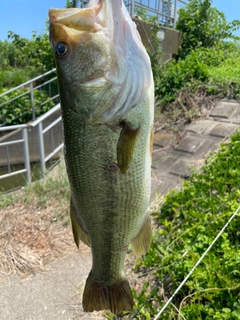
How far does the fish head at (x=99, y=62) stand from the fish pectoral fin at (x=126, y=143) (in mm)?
59

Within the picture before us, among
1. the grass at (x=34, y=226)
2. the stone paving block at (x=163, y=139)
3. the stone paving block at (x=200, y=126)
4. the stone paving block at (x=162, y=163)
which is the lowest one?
the grass at (x=34, y=226)

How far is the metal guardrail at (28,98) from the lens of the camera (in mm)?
10086

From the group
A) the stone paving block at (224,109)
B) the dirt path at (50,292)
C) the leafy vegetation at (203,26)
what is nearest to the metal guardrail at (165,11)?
the leafy vegetation at (203,26)

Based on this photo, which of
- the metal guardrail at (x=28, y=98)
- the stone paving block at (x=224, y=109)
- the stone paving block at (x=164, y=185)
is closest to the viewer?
the stone paving block at (x=164, y=185)

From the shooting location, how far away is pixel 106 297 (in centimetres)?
159

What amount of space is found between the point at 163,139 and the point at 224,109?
156 centimetres

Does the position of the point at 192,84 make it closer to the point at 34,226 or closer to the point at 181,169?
the point at 181,169

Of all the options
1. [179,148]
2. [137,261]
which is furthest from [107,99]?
[179,148]

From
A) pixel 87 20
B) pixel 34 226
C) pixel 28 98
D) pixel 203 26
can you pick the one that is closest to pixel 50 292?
pixel 34 226

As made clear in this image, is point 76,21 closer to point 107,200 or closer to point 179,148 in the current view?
point 107,200

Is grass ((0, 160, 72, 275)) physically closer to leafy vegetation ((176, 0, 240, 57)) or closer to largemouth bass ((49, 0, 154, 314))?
largemouth bass ((49, 0, 154, 314))

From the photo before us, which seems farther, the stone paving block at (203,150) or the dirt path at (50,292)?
the stone paving block at (203,150)

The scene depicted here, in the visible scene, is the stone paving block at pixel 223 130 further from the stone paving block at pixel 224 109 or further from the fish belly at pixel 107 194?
the fish belly at pixel 107 194

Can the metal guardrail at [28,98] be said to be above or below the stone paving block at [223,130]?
below
